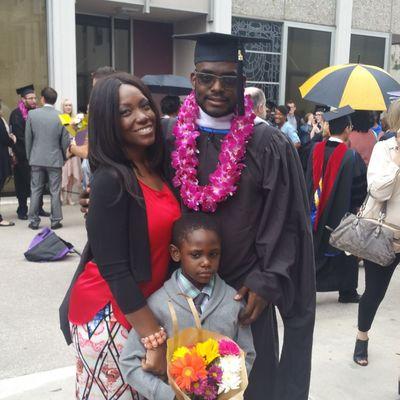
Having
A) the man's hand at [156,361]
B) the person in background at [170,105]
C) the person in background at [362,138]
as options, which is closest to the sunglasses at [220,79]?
the man's hand at [156,361]

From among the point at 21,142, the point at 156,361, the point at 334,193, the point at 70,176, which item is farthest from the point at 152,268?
the point at 70,176

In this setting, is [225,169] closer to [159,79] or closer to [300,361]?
[300,361]

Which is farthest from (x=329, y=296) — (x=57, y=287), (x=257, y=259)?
(x=257, y=259)

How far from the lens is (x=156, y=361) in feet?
6.35

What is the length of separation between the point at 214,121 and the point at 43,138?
5.93 meters

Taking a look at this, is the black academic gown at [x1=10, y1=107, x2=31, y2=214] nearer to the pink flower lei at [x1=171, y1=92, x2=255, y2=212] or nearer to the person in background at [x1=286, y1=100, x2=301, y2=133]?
the person in background at [x1=286, y1=100, x2=301, y2=133]

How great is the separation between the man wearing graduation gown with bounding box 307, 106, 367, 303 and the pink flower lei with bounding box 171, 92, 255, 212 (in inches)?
113

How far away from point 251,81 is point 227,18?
1468 millimetres

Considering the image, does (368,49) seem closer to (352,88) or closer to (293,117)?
(293,117)

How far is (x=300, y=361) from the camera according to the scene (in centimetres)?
233

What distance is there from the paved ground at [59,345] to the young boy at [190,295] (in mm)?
1572

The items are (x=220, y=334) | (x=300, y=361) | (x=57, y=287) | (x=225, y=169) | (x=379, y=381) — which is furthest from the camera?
(x=57, y=287)

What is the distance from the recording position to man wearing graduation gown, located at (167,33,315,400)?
2.05m

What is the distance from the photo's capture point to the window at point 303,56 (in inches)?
482
